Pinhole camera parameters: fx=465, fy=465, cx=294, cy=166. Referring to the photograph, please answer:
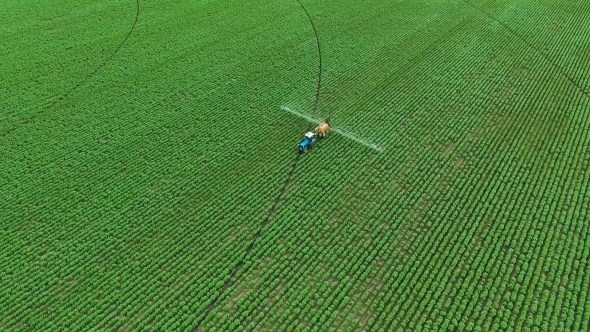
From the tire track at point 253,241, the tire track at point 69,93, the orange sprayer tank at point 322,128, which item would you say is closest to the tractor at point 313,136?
the orange sprayer tank at point 322,128

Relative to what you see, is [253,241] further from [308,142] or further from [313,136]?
[313,136]

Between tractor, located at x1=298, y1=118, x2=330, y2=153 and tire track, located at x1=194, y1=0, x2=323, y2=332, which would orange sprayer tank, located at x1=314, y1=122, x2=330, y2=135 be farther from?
tire track, located at x1=194, y1=0, x2=323, y2=332

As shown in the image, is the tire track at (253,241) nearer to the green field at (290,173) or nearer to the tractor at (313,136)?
the green field at (290,173)

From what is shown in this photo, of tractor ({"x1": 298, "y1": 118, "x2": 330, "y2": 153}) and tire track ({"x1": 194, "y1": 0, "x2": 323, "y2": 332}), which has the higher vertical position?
tractor ({"x1": 298, "y1": 118, "x2": 330, "y2": 153})

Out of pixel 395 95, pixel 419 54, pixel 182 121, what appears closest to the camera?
pixel 182 121

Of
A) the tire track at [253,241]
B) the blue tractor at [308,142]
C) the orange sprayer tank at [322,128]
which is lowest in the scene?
the tire track at [253,241]

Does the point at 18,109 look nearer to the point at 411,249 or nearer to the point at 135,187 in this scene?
the point at 135,187

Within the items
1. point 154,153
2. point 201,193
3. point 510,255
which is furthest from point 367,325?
point 154,153

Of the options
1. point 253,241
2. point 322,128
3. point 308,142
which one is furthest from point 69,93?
point 253,241


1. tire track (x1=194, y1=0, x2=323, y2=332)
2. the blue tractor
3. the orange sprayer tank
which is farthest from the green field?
the blue tractor
